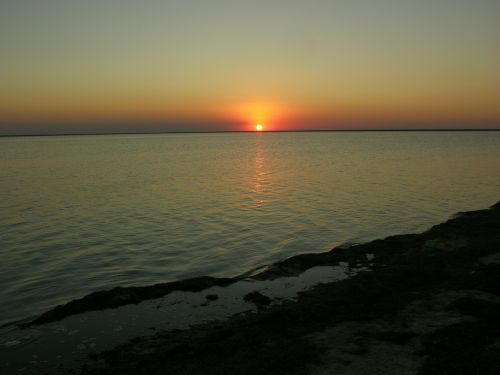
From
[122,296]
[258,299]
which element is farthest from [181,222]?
[258,299]

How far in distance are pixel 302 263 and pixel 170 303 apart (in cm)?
712

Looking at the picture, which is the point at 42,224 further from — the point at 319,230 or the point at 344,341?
the point at 344,341

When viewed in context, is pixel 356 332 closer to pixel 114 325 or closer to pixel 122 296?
pixel 114 325

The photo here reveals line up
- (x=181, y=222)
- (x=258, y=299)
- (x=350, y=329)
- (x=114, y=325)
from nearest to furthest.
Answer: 1. (x=350, y=329)
2. (x=114, y=325)
3. (x=258, y=299)
4. (x=181, y=222)

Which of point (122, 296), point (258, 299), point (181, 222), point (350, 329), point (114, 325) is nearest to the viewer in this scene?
point (350, 329)

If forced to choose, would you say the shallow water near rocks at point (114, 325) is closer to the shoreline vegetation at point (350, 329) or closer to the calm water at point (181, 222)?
the shoreline vegetation at point (350, 329)

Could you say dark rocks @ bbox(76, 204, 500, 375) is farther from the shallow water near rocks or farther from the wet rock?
the shallow water near rocks

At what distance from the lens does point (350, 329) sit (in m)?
11.7

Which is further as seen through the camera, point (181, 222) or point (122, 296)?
point (181, 222)

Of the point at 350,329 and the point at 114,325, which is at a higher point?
the point at 350,329

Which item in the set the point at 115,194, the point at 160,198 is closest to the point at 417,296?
the point at 160,198

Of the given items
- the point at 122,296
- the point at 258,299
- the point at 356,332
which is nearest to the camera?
the point at 356,332

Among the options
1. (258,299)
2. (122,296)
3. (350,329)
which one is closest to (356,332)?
(350,329)

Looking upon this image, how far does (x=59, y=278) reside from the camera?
18844 mm
